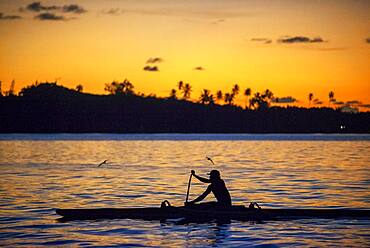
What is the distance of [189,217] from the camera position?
24234 millimetres

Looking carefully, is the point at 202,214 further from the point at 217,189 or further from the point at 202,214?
the point at 217,189

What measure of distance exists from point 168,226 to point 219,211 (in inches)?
84.9

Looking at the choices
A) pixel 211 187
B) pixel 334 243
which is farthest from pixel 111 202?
pixel 334 243

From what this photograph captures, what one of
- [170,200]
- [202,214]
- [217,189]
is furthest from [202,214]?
[170,200]

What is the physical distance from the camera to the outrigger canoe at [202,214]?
78.6 ft

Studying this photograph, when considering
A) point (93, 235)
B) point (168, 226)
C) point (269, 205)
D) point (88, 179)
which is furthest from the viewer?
point (88, 179)

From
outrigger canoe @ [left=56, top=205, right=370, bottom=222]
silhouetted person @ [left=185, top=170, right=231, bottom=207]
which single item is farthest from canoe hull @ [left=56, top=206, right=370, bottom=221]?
silhouetted person @ [left=185, top=170, right=231, bottom=207]

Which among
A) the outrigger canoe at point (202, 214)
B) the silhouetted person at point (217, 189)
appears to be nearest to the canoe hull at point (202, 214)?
the outrigger canoe at point (202, 214)

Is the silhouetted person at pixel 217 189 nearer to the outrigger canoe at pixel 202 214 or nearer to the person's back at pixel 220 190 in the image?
the person's back at pixel 220 190

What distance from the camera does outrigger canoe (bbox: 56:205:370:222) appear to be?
24.0m

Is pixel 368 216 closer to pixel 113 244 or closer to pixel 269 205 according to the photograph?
pixel 269 205

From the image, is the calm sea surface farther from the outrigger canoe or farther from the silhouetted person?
the silhouetted person

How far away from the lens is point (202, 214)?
24.0 m

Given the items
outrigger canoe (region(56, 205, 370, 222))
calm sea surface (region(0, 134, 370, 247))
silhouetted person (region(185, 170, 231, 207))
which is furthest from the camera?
outrigger canoe (region(56, 205, 370, 222))
